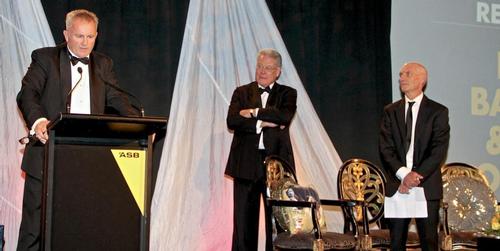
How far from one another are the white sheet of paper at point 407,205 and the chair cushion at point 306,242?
0.34m

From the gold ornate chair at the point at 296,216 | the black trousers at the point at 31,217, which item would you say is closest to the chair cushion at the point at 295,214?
the gold ornate chair at the point at 296,216

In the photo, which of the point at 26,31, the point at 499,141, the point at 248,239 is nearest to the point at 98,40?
the point at 26,31

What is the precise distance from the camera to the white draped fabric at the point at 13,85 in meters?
5.23

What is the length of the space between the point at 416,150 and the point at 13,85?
2.82 metres

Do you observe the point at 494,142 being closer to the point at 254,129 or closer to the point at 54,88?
the point at 254,129

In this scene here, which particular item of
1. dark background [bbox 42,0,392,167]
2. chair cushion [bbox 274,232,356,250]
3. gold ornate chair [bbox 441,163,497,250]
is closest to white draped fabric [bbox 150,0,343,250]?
dark background [bbox 42,0,392,167]

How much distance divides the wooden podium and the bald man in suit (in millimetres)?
2296

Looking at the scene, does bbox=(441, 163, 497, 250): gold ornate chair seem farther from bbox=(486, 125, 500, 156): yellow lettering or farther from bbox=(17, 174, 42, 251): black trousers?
bbox=(17, 174, 42, 251): black trousers

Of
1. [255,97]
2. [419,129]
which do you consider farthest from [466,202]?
[255,97]

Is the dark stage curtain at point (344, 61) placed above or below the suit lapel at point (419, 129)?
above

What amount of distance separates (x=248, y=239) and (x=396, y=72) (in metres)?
2.46

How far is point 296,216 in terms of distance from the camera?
188 inches

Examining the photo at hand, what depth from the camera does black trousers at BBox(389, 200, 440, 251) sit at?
474 centimetres

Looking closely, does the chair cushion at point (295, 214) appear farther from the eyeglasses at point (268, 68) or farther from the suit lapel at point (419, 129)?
the eyeglasses at point (268, 68)
